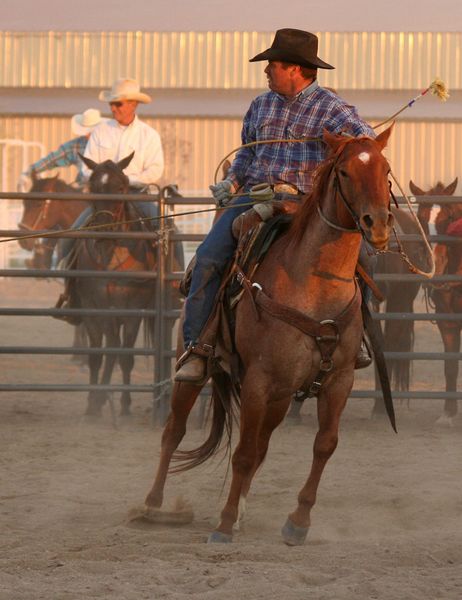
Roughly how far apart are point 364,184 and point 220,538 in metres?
1.69

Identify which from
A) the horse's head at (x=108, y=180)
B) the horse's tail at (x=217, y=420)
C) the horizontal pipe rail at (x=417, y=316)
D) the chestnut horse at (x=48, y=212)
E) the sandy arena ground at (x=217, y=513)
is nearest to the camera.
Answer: the sandy arena ground at (x=217, y=513)

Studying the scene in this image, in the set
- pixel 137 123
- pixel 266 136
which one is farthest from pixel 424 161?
pixel 266 136

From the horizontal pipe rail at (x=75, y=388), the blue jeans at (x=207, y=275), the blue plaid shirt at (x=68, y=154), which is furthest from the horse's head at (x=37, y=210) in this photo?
the blue jeans at (x=207, y=275)

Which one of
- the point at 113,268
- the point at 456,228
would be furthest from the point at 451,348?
the point at 113,268

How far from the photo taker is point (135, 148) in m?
10.4

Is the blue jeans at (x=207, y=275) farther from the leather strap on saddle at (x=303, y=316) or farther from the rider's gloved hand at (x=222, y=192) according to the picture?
the leather strap on saddle at (x=303, y=316)

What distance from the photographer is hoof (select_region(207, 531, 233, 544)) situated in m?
5.27

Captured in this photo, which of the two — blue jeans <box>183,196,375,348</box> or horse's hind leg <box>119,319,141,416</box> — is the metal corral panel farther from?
blue jeans <box>183,196,375,348</box>

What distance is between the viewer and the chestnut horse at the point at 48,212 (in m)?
12.5

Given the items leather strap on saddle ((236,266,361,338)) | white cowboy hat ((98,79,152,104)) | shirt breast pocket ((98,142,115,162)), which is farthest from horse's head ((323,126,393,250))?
white cowboy hat ((98,79,152,104))

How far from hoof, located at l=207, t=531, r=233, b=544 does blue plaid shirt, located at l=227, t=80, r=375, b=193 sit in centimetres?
168

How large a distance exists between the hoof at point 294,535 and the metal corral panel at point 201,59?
22187 mm

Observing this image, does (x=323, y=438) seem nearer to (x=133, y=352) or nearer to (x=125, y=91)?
(x=133, y=352)

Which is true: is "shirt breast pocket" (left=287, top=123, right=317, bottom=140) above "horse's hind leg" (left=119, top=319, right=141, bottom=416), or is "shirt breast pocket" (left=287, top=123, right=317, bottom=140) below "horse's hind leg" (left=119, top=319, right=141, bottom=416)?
above
